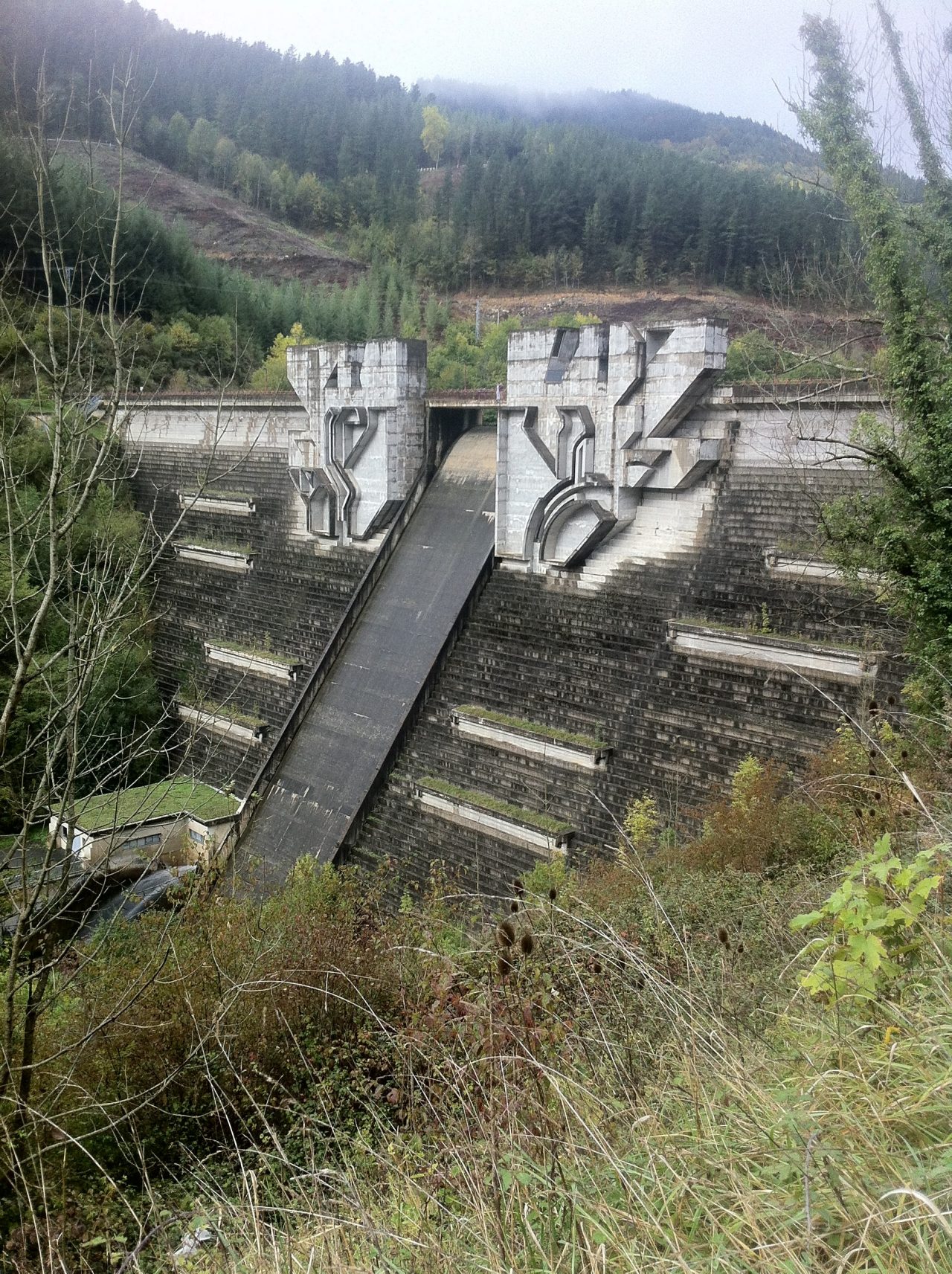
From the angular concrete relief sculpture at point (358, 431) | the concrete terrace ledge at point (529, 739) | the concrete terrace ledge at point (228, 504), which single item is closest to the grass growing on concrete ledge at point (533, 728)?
the concrete terrace ledge at point (529, 739)

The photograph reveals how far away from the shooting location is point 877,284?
8.38 metres

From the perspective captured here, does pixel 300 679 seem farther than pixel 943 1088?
Yes

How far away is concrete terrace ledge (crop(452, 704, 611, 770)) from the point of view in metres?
10.6

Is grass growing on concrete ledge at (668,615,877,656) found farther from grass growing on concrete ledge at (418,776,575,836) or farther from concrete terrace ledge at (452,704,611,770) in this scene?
grass growing on concrete ledge at (418,776,575,836)

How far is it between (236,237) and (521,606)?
52332 millimetres

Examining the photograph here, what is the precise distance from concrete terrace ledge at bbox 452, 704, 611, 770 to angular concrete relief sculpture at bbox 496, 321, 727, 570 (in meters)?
2.18

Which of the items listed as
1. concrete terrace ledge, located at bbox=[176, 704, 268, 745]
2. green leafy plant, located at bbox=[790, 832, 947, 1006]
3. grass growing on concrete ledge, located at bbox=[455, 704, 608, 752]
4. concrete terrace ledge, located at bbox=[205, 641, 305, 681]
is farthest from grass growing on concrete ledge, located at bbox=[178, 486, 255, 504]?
green leafy plant, located at bbox=[790, 832, 947, 1006]

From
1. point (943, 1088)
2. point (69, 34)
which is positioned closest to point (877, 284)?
point (943, 1088)

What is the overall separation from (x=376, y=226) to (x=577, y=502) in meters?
56.3

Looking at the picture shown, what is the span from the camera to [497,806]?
1095 cm

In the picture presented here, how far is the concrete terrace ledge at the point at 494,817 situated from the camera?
10.3 metres

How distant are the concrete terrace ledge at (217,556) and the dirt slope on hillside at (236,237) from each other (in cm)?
3844

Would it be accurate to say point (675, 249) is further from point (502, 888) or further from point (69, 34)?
point (69, 34)

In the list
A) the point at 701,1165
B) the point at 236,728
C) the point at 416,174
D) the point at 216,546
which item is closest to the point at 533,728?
the point at 236,728
